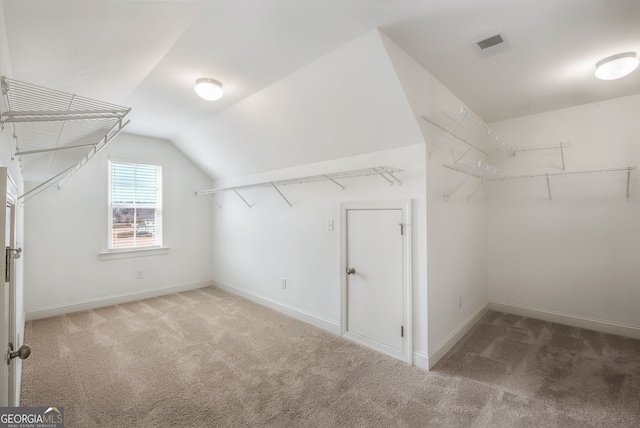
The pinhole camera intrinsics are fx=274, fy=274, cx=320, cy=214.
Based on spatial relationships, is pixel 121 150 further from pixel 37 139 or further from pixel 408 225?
pixel 408 225

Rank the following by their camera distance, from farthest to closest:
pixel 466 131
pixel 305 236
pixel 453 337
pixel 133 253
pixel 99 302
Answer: pixel 133 253, pixel 99 302, pixel 305 236, pixel 466 131, pixel 453 337

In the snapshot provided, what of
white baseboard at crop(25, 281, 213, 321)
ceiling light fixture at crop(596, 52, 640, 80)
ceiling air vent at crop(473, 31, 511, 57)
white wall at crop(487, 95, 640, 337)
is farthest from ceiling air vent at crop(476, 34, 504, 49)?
white baseboard at crop(25, 281, 213, 321)

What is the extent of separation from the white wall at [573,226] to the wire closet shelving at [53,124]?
4552 mm

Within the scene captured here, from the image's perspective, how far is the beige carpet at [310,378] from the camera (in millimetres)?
1991

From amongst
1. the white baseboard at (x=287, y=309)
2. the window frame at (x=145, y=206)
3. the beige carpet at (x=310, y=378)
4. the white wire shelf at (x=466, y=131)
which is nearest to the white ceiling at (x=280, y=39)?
the white wire shelf at (x=466, y=131)

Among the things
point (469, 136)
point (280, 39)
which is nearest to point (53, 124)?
point (280, 39)

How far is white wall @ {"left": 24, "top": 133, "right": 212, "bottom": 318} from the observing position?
3799 mm

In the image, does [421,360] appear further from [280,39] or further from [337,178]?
[280,39]

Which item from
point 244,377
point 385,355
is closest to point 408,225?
point 385,355

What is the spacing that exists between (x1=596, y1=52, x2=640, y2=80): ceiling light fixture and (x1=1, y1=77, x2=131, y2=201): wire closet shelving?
11.9 feet

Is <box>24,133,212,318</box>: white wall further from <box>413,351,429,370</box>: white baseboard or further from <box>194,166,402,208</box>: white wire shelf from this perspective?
<box>413,351,429,370</box>: white baseboard

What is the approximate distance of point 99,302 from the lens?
4.23 metres

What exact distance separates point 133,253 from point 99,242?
499 millimetres

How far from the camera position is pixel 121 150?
14.6 feet
